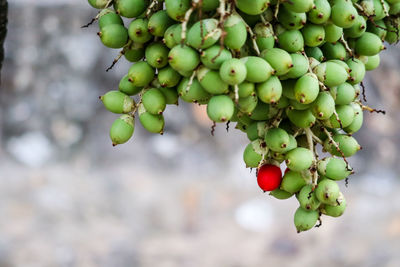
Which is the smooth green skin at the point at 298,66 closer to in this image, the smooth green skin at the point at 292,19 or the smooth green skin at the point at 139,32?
the smooth green skin at the point at 292,19

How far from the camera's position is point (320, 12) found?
0.80m

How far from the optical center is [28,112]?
4980 millimetres

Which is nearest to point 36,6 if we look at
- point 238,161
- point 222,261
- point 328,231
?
point 238,161

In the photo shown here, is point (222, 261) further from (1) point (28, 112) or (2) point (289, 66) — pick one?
(2) point (289, 66)

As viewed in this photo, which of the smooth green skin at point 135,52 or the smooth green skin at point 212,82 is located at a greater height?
the smooth green skin at point 212,82

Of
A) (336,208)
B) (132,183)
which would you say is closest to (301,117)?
(336,208)

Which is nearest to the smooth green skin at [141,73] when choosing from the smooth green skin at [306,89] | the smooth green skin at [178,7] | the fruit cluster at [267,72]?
the fruit cluster at [267,72]

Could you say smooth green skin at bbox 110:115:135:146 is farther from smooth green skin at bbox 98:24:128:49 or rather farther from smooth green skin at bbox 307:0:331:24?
smooth green skin at bbox 307:0:331:24

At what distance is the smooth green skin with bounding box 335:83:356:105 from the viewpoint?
32.4 inches

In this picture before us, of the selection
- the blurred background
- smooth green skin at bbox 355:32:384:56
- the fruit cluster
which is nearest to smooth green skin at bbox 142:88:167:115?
the fruit cluster

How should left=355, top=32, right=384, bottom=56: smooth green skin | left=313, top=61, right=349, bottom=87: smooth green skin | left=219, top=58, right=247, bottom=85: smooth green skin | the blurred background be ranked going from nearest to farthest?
left=219, top=58, right=247, bottom=85: smooth green skin
left=313, top=61, right=349, bottom=87: smooth green skin
left=355, top=32, right=384, bottom=56: smooth green skin
the blurred background

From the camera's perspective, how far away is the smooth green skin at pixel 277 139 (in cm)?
80

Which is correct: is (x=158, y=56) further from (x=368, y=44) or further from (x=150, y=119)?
(x=368, y=44)

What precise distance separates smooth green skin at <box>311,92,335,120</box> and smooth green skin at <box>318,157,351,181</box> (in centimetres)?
8
